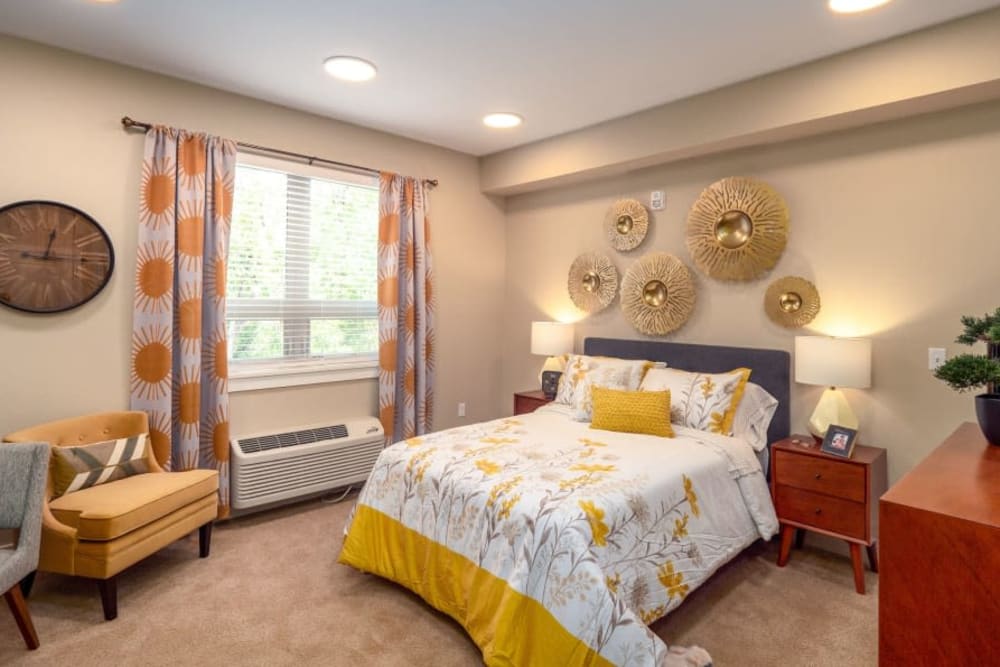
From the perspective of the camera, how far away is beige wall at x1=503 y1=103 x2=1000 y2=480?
2611mm

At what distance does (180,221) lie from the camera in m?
3.09

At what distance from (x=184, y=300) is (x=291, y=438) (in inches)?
41.7

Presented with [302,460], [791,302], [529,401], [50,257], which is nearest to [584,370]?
[529,401]

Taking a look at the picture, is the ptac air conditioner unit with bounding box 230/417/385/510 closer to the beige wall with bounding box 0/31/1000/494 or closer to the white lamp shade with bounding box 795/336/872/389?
the beige wall with bounding box 0/31/1000/494

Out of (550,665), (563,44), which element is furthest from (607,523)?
(563,44)

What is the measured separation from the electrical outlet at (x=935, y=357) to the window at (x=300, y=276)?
3371 mm

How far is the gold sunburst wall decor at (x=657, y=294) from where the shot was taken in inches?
142

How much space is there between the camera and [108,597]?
2254 mm

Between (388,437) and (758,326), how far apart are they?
2.61 m

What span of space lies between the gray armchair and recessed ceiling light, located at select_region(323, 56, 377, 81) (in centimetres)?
219

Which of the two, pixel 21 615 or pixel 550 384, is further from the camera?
pixel 550 384

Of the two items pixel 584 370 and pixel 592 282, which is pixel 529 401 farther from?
pixel 592 282

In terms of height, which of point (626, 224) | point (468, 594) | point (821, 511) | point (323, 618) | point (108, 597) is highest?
point (626, 224)

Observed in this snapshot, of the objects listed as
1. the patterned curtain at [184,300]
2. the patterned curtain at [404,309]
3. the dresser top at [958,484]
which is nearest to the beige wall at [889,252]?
the dresser top at [958,484]
